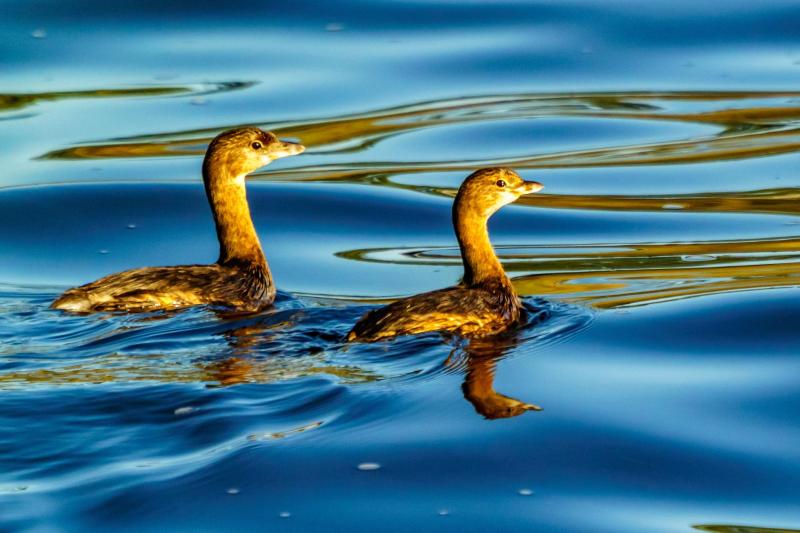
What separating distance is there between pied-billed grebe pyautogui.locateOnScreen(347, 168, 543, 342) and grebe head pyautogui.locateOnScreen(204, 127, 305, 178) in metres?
1.71

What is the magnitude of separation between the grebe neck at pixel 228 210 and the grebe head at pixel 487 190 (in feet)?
5.71

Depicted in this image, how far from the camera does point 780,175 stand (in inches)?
532

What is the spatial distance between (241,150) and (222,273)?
1.12 meters

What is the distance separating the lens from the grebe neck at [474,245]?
33.7 ft

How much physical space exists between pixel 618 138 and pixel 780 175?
85.6 inches

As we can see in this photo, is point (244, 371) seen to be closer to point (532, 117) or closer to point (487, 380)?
point (487, 380)

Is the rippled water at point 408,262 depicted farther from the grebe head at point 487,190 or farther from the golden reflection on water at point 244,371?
the grebe head at point 487,190

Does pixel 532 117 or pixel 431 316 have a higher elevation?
pixel 532 117

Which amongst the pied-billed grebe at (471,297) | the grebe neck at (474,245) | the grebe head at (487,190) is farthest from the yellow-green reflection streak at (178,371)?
the grebe head at (487,190)

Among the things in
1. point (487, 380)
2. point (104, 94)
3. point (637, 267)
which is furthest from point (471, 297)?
point (104, 94)

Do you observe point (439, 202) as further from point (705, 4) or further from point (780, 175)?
point (705, 4)

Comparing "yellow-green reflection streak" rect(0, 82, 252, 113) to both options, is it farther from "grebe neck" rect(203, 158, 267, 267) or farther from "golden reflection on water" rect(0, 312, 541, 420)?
"golden reflection on water" rect(0, 312, 541, 420)

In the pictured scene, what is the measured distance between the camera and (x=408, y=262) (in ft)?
38.8

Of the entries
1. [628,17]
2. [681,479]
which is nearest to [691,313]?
[681,479]
